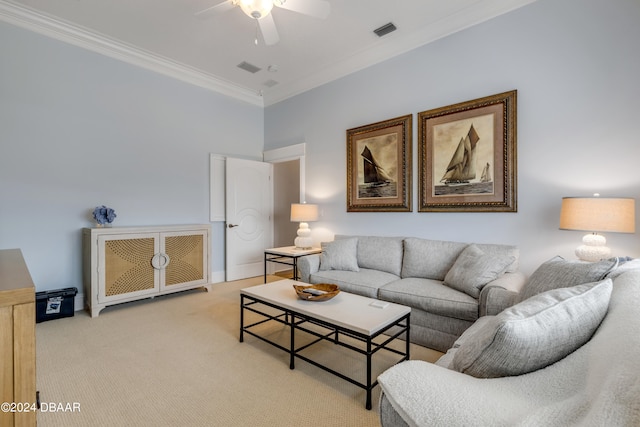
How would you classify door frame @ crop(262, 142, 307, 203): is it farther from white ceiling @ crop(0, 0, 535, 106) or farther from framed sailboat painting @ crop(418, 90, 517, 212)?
A: framed sailboat painting @ crop(418, 90, 517, 212)

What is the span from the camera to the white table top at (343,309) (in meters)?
1.73

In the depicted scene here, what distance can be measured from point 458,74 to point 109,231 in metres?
4.07

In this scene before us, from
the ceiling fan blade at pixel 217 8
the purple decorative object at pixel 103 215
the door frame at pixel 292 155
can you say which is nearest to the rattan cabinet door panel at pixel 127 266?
the purple decorative object at pixel 103 215

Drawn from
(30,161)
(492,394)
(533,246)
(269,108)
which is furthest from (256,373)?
(269,108)

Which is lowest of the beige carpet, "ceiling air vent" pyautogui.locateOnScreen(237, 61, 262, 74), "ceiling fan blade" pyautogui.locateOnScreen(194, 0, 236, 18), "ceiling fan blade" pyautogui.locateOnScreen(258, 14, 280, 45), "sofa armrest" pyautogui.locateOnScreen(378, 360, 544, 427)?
the beige carpet

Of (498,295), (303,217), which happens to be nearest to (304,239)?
(303,217)

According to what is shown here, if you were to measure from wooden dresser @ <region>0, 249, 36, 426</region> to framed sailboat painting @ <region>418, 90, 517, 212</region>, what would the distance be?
313 centimetres

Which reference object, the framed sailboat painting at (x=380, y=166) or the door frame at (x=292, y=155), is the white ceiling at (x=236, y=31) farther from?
the door frame at (x=292, y=155)

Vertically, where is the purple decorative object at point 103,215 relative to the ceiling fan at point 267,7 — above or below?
below

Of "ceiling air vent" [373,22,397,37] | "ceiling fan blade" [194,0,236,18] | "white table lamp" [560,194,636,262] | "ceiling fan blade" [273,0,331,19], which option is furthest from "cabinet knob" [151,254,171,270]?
"white table lamp" [560,194,636,262]

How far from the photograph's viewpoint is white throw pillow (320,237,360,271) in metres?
3.20

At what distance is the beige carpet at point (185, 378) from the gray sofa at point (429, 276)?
291mm

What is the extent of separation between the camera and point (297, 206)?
158 inches

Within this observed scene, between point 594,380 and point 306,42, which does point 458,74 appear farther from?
point 594,380
